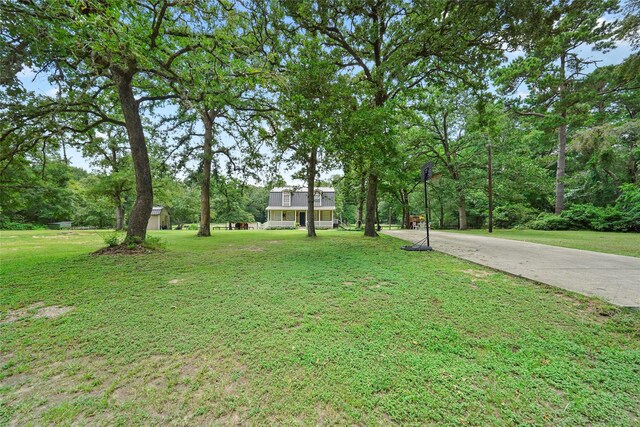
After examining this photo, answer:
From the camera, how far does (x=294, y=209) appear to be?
27.0m

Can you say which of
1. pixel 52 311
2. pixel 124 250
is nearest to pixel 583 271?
pixel 52 311

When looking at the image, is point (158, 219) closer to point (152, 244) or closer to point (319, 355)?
point (152, 244)

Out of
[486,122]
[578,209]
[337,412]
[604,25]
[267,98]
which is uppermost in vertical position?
[604,25]

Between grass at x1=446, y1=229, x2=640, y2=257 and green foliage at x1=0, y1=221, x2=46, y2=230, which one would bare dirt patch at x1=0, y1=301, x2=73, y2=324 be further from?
green foliage at x1=0, y1=221, x2=46, y2=230

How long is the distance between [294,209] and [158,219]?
16602 mm

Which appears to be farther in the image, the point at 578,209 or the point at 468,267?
the point at 578,209

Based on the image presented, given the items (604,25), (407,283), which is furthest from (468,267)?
(604,25)

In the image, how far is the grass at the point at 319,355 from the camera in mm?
1427

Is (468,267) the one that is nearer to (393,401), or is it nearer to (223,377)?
(393,401)

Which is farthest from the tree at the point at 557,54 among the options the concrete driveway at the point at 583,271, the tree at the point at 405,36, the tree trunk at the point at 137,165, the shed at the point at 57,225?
the shed at the point at 57,225

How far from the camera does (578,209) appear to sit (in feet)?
45.8

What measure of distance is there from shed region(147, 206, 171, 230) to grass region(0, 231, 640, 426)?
28.0 m

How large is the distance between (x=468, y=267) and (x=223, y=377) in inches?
180

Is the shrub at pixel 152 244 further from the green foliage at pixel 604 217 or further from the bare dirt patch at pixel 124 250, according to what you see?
the green foliage at pixel 604 217
